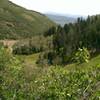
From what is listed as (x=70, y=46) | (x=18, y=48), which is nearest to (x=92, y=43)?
(x=70, y=46)

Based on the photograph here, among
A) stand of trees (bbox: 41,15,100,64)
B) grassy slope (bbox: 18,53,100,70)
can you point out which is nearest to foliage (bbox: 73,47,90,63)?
grassy slope (bbox: 18,53,100,70)

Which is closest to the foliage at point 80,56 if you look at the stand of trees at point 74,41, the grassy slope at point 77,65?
the grassy slope at point 77,65

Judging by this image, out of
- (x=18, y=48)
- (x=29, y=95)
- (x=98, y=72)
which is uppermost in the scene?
(x=98, y=72)

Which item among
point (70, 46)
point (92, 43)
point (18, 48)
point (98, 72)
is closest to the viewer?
point (98, 72)

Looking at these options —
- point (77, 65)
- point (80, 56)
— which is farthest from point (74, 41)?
point (77, 65)

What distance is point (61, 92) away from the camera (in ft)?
42.9

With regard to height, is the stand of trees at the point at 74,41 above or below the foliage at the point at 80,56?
below

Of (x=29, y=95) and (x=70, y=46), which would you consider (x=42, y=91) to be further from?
(x=70, y=46)

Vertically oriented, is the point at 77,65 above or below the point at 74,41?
above

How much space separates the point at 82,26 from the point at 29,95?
549 ft

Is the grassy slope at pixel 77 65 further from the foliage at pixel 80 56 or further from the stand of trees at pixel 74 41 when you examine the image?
the stand of trees at pixel 74 41

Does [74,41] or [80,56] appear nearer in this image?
[80,56]

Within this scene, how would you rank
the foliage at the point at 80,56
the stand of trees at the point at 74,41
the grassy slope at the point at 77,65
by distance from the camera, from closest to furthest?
1. the grassy slope at the point at 77,65
2. the foliage at the point at 80,56
3. the stand of trees at the point at 74,41

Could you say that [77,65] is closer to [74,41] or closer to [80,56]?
[80,56]
